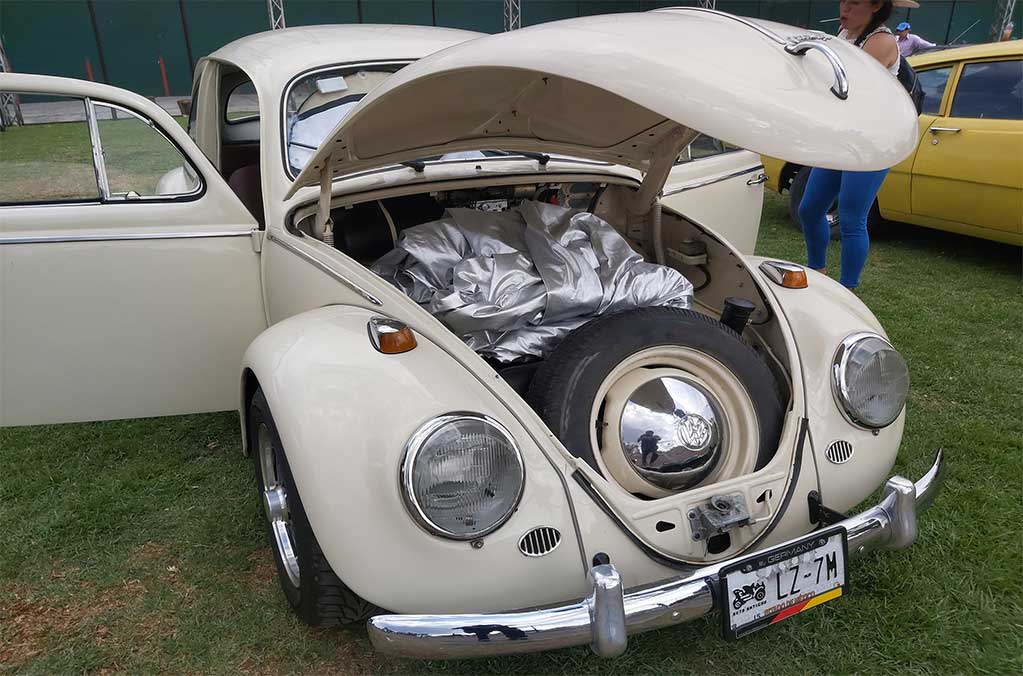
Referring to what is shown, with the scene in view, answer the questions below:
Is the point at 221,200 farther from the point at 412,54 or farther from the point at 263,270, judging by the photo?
the point at 412,54

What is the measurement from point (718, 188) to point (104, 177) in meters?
2.86

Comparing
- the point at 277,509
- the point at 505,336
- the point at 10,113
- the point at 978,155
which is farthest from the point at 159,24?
the point at 277,509

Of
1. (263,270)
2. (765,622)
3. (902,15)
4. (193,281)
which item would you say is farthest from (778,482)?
(902,15)

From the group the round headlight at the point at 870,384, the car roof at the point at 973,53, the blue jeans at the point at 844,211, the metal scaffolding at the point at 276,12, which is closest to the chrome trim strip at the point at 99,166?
the round headlight at the point at 870,384

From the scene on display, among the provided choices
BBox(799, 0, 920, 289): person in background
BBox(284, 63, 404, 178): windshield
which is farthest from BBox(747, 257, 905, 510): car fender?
BBox(284, 63, 404, 178): windshield

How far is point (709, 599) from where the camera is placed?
Result: 1.53 metres

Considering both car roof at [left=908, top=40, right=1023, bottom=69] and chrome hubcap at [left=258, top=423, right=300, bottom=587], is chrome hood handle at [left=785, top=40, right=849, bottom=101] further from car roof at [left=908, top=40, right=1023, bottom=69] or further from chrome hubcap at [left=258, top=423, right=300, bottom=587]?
car roof at [left=908, top=40, right=1023, bottom=69]

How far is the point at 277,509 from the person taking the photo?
188 centimetres

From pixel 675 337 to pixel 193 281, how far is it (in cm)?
181

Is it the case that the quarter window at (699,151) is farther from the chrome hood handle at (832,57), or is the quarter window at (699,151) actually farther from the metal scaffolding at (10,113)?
Result: the metal scaffolding at (10,113)

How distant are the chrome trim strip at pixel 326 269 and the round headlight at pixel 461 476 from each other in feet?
1.93

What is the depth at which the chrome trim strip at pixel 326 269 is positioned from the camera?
79.9 inches

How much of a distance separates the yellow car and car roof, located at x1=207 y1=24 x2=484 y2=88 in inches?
99.4

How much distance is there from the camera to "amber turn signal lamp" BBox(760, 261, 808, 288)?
92.7 inches
